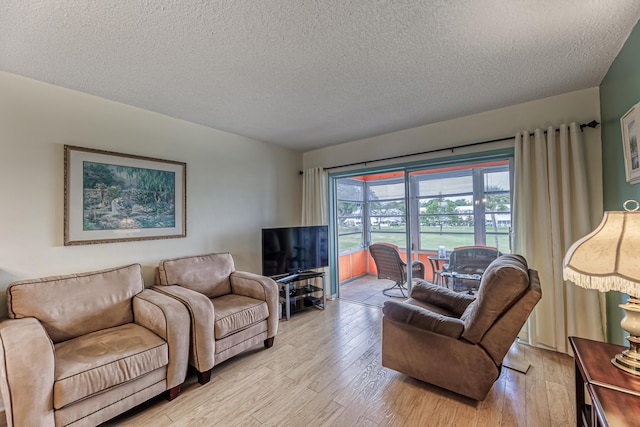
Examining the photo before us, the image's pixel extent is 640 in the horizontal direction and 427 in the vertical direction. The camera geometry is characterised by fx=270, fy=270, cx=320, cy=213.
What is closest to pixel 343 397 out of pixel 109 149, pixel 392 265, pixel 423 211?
pixel 392 265

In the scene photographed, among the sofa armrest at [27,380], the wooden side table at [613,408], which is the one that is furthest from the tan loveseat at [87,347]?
the wooden side table at [613,408]

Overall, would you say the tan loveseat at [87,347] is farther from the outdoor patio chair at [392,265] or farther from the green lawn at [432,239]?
the green lawn at [432,239]

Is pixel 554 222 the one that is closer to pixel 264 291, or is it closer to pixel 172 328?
pixel 264 291

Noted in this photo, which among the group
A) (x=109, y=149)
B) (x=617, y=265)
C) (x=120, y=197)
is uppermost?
(x=109, y=149)

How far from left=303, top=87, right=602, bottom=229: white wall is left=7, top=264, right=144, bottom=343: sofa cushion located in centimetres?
309

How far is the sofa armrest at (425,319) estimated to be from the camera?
1.90m

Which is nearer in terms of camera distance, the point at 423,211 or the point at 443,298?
the point at 443,298

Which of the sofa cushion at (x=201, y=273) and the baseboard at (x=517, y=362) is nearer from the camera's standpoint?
the baseboard at (x=517, y=362)

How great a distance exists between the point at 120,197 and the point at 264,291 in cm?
167

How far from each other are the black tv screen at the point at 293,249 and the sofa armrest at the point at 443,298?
150cm

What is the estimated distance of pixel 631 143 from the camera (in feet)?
5.69

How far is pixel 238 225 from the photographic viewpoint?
365 centimetres

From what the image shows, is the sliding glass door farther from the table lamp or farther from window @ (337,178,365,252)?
the table lamp

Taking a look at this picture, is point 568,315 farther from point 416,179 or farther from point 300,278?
point 300,278
